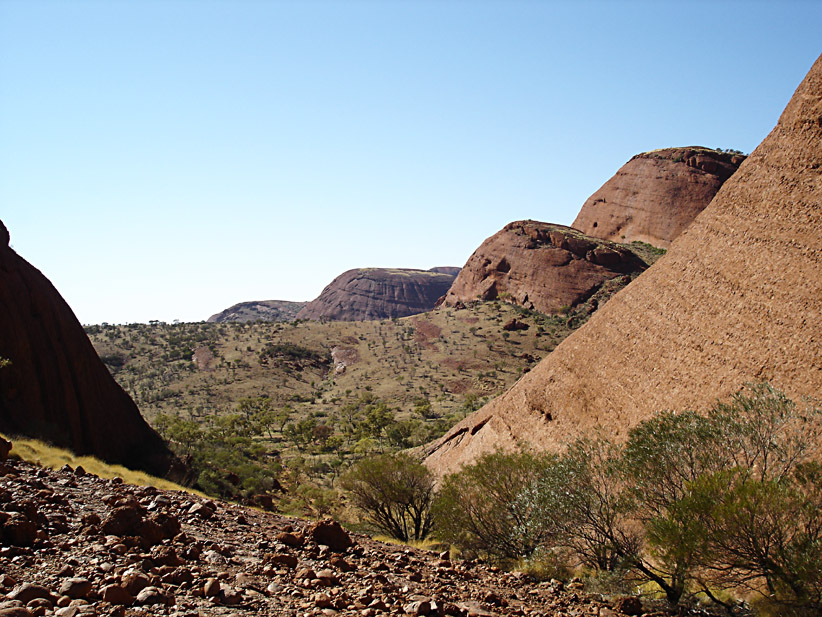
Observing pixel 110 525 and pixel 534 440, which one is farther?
pixel 534 440

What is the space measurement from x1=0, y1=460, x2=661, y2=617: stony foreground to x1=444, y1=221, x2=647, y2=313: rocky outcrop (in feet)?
283

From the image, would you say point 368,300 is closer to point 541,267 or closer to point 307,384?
point 541,267

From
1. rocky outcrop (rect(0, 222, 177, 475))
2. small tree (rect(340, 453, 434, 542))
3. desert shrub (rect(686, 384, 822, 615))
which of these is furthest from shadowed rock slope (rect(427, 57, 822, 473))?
rocky outcrop (rect(0, 222, 177, 475))

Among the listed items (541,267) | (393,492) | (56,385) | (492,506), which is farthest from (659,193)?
(56,385)

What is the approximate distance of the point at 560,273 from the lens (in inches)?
3750

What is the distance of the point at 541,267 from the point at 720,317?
8521cm

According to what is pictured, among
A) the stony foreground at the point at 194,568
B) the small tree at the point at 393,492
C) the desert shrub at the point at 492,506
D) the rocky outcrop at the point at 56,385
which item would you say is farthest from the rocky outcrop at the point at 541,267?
the stony foreground at the point at 194,568

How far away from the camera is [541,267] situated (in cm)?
9831

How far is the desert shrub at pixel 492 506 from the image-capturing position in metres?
14.7

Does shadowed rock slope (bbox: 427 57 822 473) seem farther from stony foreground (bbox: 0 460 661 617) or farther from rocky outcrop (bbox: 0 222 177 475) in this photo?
rocky outcrop (bbox: 0 222 177 475)

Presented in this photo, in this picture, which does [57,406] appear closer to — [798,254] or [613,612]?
[613,612]

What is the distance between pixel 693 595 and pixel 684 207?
104 meters

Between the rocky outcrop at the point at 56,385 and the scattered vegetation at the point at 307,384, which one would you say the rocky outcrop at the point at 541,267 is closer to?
the scattered vegetation at the point at 307,384

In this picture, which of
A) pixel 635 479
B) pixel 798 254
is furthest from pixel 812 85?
pixel 635 479
